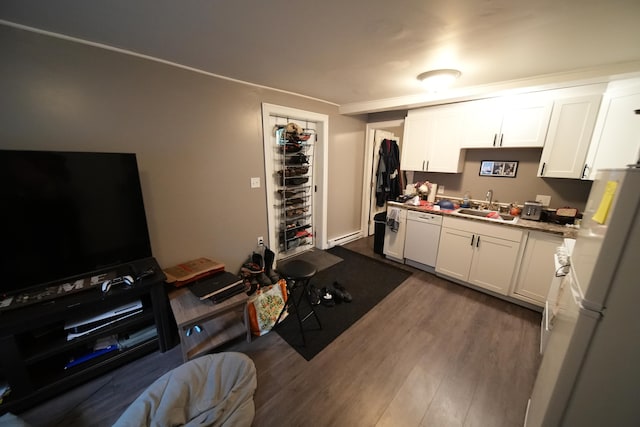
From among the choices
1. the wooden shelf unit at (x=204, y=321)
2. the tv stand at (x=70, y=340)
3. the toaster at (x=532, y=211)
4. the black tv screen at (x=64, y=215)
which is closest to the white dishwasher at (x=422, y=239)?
the toaster at (x=532, y=211)

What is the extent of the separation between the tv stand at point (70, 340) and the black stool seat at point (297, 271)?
3.08 feet

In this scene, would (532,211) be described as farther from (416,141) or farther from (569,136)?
(416,141)

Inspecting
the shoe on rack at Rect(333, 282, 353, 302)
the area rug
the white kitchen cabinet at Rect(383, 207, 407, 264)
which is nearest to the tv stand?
the area rug

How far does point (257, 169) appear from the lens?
271 centimetres

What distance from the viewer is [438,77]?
2.03 meters

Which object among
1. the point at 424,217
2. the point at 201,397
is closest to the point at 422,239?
Answer: the point at 424,217

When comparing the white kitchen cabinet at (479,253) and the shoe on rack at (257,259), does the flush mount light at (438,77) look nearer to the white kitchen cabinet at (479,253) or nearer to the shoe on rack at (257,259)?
the white kitchen cabinet at (479,253)

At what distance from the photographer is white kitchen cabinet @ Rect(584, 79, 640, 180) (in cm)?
177

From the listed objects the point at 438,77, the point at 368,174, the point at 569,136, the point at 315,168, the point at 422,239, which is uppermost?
the point at 438,77

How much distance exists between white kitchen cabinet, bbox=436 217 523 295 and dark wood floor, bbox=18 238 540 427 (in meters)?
0.40

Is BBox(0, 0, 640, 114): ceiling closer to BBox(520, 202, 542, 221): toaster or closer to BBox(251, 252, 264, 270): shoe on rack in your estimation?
BBox(520, 202, 542, 221): toaster

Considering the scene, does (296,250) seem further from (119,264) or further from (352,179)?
(119,264)

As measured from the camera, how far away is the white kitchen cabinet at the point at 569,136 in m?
2.03

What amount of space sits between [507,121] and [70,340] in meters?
4.26
